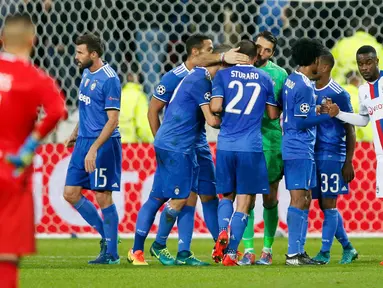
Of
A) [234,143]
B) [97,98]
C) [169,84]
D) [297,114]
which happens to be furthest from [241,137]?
[97,98]

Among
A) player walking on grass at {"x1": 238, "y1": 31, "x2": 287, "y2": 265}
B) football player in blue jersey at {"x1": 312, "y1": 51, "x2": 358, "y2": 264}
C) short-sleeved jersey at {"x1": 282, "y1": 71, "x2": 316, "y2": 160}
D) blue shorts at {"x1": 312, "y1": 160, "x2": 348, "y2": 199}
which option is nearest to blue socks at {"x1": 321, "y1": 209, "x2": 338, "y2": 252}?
football player in blue jersey at {"x1": 312, "y1": 51, "x2": 358, "y2": 264}

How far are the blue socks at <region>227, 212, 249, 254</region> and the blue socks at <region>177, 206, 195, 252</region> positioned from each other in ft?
1.68

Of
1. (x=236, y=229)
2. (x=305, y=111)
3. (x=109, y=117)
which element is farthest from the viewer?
(x=109, y=117)

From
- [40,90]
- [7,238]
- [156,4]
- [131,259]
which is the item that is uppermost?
[156,4]

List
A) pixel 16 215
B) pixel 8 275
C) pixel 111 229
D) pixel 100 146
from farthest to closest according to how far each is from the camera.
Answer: pixel 111 229 → pixel 100 146 → pixel 16 215 → pixel 8 275

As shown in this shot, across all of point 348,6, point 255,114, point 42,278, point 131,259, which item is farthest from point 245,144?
point 348,6

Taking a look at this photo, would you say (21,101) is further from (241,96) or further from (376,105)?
(376,105)

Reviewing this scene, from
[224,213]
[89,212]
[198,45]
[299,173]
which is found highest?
[198,45]

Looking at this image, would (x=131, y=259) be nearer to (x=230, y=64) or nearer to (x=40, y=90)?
(x=230, y=64)

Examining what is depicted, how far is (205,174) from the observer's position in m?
9.05

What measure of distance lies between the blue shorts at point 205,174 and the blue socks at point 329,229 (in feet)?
3.04

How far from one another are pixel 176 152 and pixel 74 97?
14.4 ft

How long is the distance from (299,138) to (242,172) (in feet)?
1.75

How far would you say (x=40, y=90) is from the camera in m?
4.65
